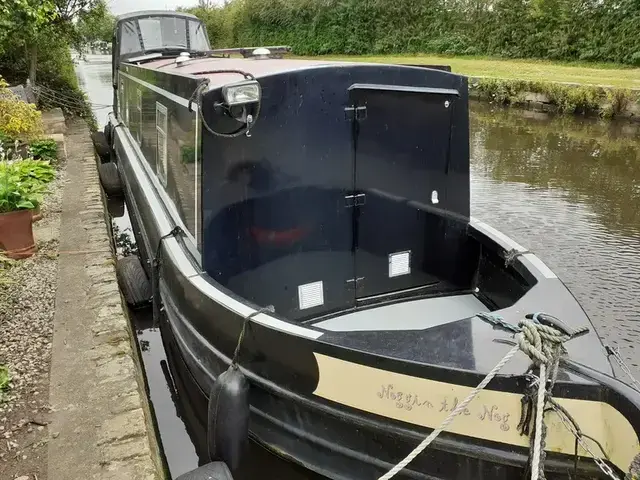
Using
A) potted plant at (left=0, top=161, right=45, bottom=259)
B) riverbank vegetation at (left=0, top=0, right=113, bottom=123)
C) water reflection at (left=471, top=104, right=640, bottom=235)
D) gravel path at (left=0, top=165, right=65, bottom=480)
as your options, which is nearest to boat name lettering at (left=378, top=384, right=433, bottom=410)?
gravel path at (left=0, top=165, right=65, bottom=480)

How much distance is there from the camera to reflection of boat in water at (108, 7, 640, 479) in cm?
260

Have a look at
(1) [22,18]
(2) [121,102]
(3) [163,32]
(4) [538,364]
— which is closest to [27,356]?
(4) [538,364]

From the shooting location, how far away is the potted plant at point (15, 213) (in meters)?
5.36

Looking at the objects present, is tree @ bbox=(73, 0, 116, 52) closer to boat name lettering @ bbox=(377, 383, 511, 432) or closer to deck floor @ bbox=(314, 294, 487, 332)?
deck floor @ bbox=(314, 294, 487, 332)

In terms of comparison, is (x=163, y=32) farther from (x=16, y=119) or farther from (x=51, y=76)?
(x=51, y=76)

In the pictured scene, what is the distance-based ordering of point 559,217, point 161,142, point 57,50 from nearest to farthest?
point 161,142
point 559,217
point 57,50

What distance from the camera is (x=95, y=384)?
11.9 ft

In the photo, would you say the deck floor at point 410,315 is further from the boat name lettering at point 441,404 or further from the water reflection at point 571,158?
the water reflection at point 571,158

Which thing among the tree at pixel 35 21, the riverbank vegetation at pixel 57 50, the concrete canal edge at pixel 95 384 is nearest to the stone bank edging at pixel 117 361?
the concrete canal edge at pixel 95 384

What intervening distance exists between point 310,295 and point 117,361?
1.36 meters

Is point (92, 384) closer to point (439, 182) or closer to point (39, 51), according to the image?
point (439, 182)

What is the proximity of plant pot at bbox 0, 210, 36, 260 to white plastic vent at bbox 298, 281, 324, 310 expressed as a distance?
291 centimetres

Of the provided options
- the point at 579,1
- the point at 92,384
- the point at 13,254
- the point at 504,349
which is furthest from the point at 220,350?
the point at 579,1

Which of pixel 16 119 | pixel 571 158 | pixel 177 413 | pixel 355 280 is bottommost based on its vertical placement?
pixel 177 413
